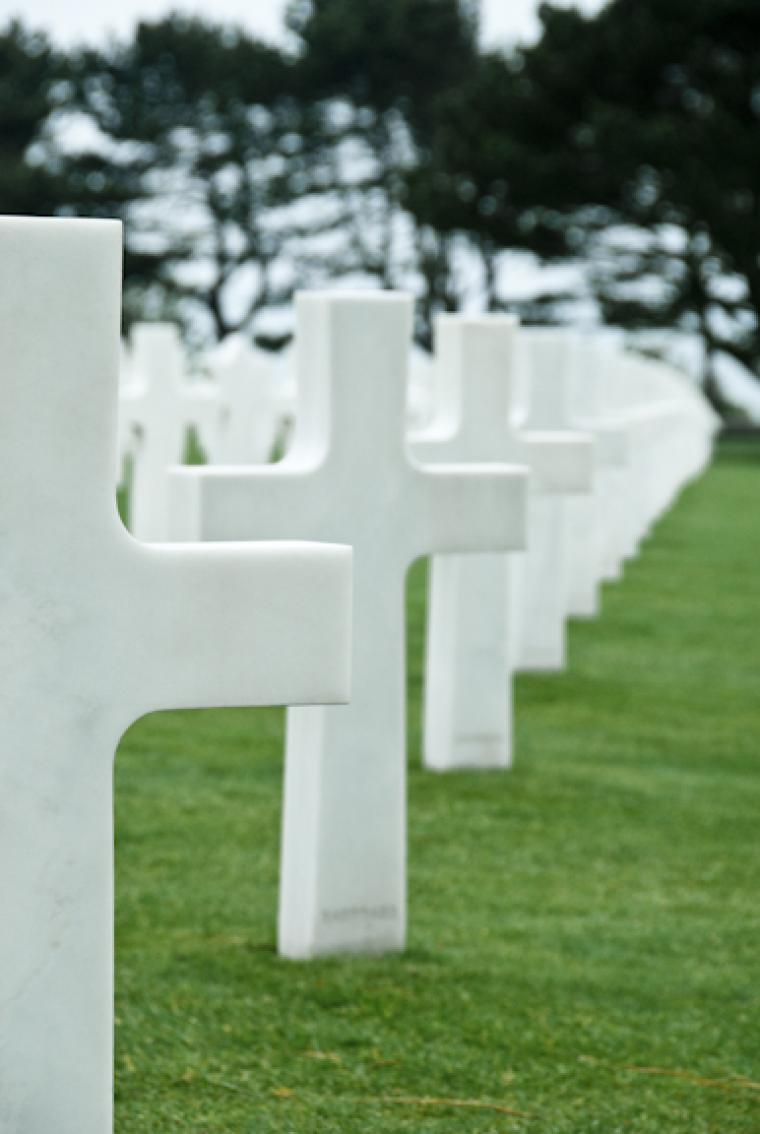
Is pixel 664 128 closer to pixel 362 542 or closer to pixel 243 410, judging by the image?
pixel 243 410

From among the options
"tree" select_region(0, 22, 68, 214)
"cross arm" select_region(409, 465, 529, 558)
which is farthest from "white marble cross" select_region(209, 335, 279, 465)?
"tree" select_region(0, 22, 68, 214)

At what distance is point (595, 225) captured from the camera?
3366 centimetres

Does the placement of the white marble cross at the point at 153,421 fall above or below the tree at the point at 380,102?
below

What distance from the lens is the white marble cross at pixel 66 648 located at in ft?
6.86

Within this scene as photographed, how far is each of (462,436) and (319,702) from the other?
2.71 meters

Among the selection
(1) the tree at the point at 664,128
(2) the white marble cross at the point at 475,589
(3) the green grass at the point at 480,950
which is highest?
(1) the tree at the point at 664,128

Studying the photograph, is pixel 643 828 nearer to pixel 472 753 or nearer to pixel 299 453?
pixel 472 753

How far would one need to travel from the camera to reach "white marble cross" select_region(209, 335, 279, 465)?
34.6 ft

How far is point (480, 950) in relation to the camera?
12.3 ft

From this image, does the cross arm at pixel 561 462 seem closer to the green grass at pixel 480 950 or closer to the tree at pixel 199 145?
the green grass at pixel 480 950

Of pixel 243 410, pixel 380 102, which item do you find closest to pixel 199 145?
pixel 380 102

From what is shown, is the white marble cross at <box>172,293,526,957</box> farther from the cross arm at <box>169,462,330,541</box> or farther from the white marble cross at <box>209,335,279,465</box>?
the white marble cross at <box>209,335,279,465</box>

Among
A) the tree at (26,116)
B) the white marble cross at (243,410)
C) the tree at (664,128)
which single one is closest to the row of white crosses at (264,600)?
the white marble cross at (243,410)

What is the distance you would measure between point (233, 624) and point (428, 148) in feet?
141
